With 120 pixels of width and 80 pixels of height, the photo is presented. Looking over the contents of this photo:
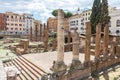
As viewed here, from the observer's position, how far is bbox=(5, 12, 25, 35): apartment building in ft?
283

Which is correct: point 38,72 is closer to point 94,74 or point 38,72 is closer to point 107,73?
point 94,74

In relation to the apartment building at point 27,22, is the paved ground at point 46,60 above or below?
below

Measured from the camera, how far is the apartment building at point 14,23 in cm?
8620

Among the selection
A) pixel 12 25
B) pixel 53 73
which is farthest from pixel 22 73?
pixel 12 25

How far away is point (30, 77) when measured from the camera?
15859 mm

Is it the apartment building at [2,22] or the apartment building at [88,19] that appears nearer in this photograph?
the apartment building at [88,19]

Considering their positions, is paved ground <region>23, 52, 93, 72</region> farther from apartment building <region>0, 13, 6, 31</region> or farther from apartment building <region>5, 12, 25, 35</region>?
apartment building <region>5, 12, 25, 35</region>

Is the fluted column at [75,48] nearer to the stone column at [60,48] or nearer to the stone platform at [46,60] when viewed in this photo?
the stone column at [60,48]

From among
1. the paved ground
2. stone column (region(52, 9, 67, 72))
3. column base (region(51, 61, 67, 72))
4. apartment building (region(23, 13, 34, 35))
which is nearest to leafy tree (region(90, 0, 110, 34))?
the paved ground

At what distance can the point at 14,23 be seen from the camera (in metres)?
88.5

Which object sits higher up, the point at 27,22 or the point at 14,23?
the point at 27,22

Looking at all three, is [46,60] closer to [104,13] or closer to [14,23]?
[104,13]

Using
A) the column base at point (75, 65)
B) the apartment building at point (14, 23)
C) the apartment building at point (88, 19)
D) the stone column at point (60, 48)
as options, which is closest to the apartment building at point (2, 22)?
the apartment building at point (14, 23)

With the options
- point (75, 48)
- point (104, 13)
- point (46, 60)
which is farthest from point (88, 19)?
point (75, 48)
